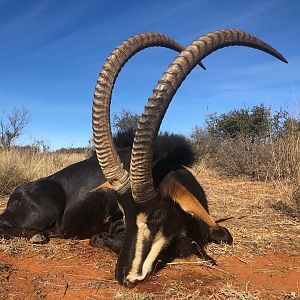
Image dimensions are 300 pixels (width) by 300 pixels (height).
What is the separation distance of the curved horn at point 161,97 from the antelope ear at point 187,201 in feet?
0.66

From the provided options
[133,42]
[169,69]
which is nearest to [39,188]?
[133,42]

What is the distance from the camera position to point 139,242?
380cm

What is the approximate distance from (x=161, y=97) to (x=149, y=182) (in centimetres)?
77

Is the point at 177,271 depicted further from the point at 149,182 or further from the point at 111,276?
the point at 149,182

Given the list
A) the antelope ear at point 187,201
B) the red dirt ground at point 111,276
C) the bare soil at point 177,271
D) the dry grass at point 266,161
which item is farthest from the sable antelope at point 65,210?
the dry grass at point 266,161

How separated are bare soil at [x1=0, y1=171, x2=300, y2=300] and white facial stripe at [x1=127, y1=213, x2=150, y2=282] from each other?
0.38ft

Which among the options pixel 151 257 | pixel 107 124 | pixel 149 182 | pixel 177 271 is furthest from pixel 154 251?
pixel 107 124

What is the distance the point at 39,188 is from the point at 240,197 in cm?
406

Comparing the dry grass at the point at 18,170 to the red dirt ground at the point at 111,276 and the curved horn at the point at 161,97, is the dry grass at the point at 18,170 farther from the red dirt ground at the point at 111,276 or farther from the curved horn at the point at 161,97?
the curved horn at the point at 161,97

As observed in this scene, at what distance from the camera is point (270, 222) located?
20.6 feet

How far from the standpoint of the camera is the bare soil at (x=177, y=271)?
367cm

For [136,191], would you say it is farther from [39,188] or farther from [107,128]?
[39,188]

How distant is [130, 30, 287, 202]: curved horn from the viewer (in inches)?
143

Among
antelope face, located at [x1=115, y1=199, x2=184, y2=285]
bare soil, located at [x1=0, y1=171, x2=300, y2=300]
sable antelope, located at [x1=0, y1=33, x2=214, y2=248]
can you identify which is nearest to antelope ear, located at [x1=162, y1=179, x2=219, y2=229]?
antelope face, located at [x1=115, y1=199, x2=184, y2=285]
